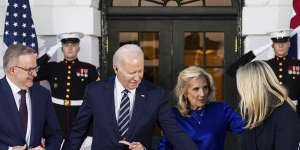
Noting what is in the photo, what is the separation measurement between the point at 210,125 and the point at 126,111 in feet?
2.21

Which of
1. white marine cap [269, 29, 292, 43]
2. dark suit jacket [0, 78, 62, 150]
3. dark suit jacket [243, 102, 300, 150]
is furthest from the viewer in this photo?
white marine cap [269, 29, 292, 43]

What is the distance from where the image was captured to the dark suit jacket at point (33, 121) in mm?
2549

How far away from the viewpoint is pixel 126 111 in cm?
246

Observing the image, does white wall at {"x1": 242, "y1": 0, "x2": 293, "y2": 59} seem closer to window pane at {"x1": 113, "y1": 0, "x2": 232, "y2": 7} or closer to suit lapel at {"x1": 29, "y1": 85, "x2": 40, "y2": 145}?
window pane at {"x1": 113, "y1": 0, "x2": 232, "y2": 7}

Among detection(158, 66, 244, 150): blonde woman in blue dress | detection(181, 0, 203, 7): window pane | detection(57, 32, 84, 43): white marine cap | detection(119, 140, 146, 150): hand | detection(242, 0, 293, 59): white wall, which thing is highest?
detection(181, 0, 203, 7): window pane

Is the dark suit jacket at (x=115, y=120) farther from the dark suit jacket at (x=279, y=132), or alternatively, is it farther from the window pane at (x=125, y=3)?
the window pane at (x=125, y=3)

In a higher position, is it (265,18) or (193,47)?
(265,18)

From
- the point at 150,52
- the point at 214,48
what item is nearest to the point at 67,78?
the point at 150,52

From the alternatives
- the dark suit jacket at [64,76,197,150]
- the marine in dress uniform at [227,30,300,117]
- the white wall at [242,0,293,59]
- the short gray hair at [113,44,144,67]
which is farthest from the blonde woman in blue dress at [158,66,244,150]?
the white wall at [242,0,293,59]

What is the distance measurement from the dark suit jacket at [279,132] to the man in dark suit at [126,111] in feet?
1.55

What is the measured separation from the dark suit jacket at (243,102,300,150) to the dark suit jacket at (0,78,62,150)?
4.71 ft

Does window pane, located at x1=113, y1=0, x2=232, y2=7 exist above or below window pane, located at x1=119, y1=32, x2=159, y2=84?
above

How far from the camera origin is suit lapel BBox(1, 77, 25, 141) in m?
2.56

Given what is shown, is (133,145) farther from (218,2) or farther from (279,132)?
(218,2)
